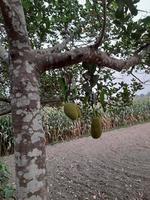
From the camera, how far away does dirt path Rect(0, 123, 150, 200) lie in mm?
5039

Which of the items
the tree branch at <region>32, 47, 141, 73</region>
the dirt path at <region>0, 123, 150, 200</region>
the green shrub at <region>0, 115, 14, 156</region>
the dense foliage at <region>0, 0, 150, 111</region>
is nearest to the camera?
the tree branch at <region>32, 47, 141, 73</region>

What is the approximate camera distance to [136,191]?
16.8 ft

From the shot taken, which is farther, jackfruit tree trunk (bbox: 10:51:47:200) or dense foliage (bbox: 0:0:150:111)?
dense foliage (bbox: 0:0:150:111)

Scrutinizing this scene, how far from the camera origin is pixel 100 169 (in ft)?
21.3

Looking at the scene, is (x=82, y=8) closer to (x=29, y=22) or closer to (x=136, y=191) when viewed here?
(x=29, y=22)

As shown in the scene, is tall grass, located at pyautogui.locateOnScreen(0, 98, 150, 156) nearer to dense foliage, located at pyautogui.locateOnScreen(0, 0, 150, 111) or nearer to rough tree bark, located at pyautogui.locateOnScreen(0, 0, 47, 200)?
dense foliage, located at pyautogui.locateOnScreen(0, 0, 150, 111)

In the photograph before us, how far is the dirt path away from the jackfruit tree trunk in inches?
140

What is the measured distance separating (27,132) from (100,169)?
5.29 m

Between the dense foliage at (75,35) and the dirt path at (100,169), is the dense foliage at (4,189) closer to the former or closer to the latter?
the dense foliage at (75,35)

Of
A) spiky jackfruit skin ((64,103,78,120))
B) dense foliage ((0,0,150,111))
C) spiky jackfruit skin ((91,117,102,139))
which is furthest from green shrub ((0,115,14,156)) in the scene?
spiky jackfruit skin ((64,103,78,120))

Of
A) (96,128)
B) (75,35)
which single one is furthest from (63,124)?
(96,128)

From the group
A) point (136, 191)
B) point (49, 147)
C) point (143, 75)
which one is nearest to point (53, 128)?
point (49, 147)

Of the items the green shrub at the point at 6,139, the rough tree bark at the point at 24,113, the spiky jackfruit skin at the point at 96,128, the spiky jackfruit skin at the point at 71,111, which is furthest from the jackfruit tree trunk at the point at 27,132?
the green shrub at the point at 6,139

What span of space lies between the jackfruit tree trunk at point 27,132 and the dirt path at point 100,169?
3.57m
